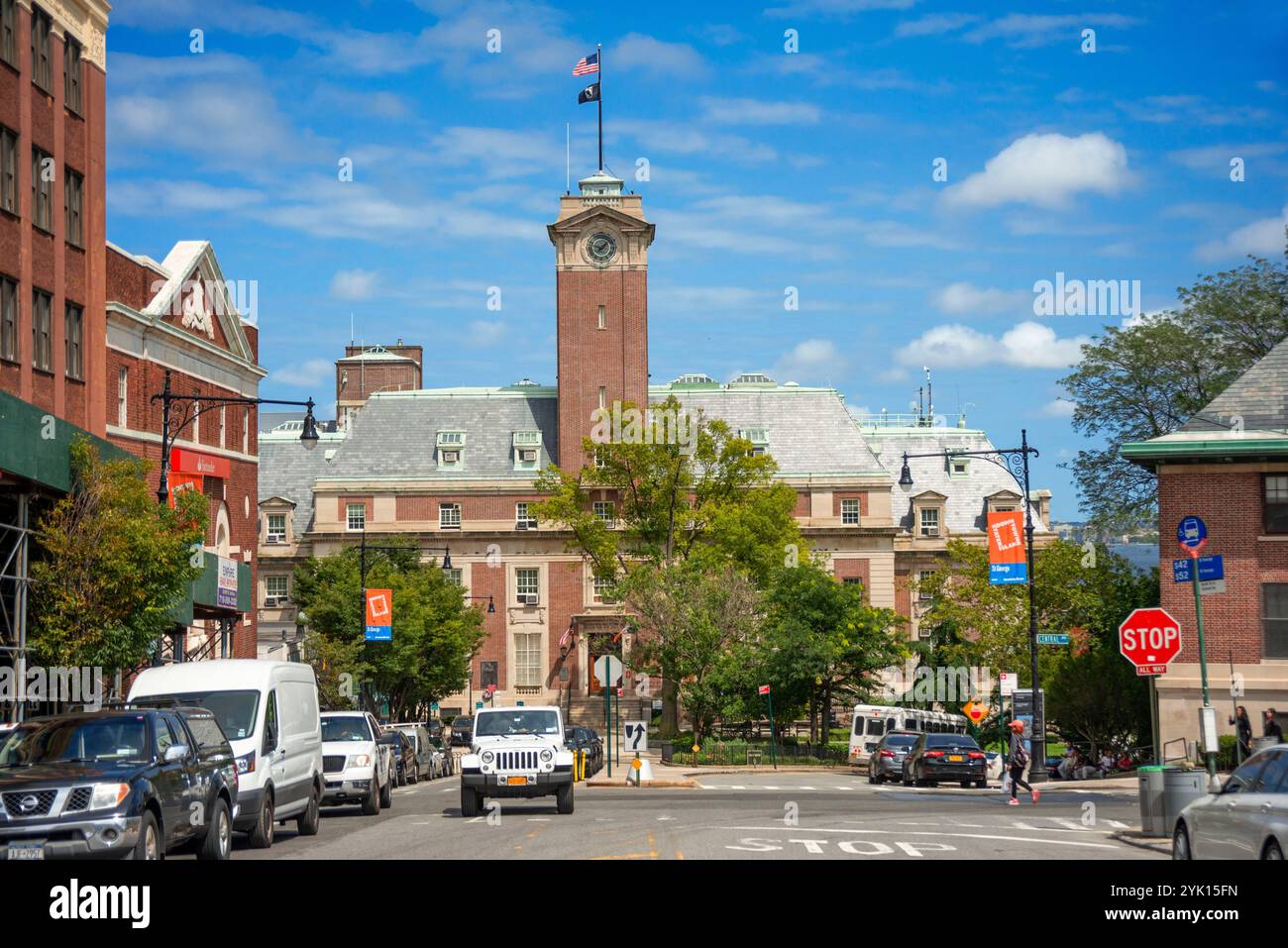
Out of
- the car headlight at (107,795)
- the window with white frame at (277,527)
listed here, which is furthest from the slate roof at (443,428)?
the car headlight at (107,795)

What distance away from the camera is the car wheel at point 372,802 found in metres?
29.3

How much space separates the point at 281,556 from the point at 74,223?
55.4 metres

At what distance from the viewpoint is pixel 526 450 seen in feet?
310

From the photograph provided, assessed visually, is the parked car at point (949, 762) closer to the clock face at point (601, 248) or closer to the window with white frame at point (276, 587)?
the clock face at point (601, 248)

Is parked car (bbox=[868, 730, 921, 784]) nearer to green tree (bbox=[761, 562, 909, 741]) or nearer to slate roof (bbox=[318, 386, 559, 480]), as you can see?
green tree (bbox=[761, 562, 909, 741])

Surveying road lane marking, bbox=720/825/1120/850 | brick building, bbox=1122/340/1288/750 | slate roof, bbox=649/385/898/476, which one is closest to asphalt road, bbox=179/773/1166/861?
road lane marking, bbox=720/825/1120/850

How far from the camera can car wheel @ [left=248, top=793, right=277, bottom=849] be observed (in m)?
21.2

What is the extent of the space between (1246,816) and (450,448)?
269 ft

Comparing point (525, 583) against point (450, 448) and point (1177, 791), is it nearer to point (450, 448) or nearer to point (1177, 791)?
point (450, 448)

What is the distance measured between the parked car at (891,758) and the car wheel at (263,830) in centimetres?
2542

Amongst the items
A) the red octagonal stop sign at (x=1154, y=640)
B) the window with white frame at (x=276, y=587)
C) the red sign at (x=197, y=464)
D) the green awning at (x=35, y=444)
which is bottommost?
the red octagonal stop sign at (x=1154, y=640)

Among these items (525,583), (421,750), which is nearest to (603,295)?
(525,583)

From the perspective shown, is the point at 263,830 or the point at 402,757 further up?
the point at 263,830
